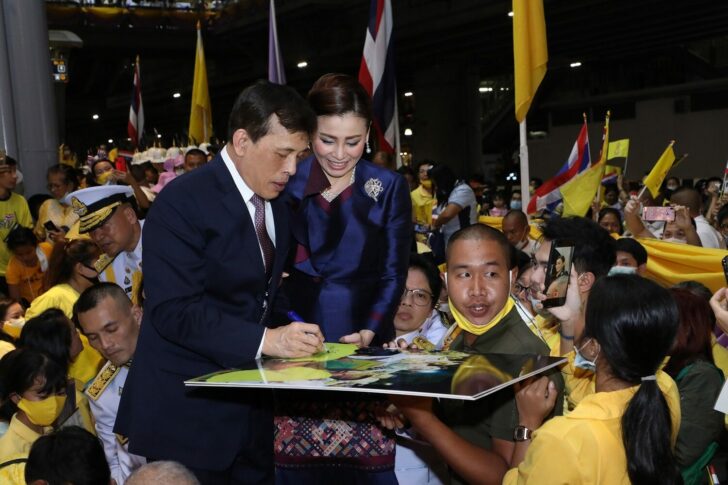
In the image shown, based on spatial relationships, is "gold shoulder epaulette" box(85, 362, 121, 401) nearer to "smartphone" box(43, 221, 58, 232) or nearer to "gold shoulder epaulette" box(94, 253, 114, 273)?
"gold shoulder epaulette" box(94, 253, 114, 273)

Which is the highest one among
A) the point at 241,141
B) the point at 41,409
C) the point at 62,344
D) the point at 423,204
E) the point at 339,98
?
the point at 339,98

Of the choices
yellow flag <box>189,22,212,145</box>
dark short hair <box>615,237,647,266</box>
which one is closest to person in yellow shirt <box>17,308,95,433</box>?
dark short hair <box>615,237,647,266</box>

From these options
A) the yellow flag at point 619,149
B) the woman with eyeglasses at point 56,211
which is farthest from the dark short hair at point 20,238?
the yellow flag at point 619,149

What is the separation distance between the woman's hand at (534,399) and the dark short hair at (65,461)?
1.71 metres

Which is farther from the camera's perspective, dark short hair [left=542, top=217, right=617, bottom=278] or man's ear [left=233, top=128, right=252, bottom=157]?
dark short hair [left=542, top=217, right=617, bottom=278]

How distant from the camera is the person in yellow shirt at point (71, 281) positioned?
5.11m

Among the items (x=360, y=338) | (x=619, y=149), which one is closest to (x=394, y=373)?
(x=360, y=338)

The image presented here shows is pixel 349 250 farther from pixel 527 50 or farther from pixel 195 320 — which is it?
pixel 527 50

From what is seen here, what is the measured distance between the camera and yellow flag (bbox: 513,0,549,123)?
734 centimetres

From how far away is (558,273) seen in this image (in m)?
2.92

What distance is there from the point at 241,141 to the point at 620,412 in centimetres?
146

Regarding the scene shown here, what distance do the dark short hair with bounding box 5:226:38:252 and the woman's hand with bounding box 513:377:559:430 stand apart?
19.9 feet

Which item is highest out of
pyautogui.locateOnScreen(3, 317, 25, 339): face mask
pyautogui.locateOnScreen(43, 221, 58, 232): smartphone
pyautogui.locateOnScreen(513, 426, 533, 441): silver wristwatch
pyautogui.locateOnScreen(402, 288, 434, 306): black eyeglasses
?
pyautogui.locateOnScreen(43, 221, 58, 232): smartphone

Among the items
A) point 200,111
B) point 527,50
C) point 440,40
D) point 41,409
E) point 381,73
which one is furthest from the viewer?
point 440,40
